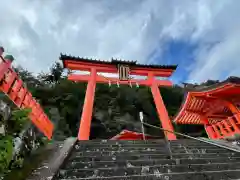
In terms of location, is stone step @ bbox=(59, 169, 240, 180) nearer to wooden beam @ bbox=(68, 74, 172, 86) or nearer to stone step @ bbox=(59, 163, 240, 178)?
stone step @ bbox=(59, 163, 240, 178)

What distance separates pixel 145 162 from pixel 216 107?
799 centimetres

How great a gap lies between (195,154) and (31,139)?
3.33 metres

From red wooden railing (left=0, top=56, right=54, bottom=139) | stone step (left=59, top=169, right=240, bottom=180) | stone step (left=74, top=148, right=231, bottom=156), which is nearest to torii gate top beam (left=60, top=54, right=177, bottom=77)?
red wooden railing (left=0, top=56, right=54, bottom=139)

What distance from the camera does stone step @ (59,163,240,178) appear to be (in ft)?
10.4

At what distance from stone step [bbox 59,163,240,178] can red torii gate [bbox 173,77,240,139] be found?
3.87 m

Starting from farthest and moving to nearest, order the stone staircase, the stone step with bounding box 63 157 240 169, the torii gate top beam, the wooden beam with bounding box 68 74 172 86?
1. the torii gate top beam
2. the wooden beam with bounding box 68 74 172 86
3. the stone step with bounding box 63 157 240 169
4. the stone staircase

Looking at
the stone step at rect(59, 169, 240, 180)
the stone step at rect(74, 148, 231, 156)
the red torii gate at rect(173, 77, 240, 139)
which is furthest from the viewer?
the red torii gate at rect(173, 77, 240, 139)

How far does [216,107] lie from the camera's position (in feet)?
34.3

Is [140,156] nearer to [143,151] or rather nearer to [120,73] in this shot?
[143,151]

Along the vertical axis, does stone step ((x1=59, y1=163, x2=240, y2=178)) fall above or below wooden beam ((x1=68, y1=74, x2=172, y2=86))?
→ below

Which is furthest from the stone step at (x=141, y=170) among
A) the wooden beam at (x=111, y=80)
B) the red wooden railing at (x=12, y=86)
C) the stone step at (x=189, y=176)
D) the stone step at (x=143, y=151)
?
the wooden beam at (x=111, y=80)

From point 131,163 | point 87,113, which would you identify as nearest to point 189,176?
point 131,163

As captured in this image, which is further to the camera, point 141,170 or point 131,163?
point 131,163

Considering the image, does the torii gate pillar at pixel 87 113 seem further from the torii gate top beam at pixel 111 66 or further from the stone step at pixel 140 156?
the stone step at pixel 140 156
